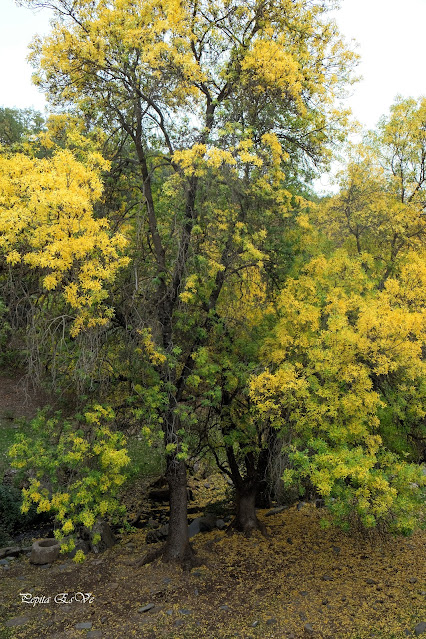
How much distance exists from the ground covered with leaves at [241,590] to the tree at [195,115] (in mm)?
1154

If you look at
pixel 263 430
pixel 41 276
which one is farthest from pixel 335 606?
pixel 41 276

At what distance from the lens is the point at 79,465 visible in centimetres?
800

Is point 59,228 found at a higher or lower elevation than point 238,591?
higher

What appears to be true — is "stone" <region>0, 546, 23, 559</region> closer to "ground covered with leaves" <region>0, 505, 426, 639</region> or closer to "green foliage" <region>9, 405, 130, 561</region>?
"ground covered with leaves" <region>0, 505, 426, 639</region>

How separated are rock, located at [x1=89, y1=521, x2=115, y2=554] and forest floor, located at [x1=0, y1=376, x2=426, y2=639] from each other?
0.20 meters

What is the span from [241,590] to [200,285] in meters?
5.45

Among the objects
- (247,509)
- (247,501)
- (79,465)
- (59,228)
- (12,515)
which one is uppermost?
(59,228)

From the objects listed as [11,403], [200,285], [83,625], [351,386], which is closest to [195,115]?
[200,285]

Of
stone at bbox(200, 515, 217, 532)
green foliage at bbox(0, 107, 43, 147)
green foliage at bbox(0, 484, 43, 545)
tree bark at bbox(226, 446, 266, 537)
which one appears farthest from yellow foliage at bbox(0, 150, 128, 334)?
green foliage at bbox(0, 107, 43, 147)

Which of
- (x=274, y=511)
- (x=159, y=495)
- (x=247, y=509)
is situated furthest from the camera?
(x=159, y=495)

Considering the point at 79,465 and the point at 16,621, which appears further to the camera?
the point at 79,465

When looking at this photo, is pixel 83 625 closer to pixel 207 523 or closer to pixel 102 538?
pixel 102 538

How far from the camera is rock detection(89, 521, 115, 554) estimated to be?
1040 cm

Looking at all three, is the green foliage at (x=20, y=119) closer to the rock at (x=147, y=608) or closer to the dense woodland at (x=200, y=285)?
the dense woodland at (x=200, y=285)
